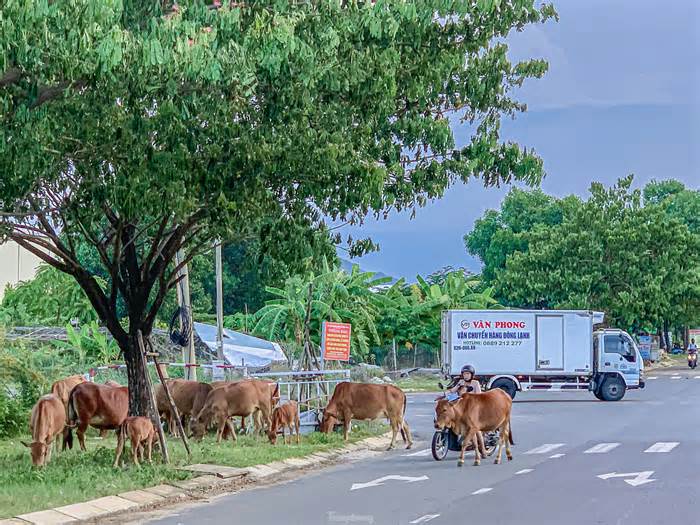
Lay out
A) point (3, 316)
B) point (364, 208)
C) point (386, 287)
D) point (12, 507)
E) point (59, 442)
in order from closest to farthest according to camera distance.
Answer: point (12, 507) → point (364, 208) → point (59, 442) → point (3, 316) → point (386, 287)

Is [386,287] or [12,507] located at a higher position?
[386,287]

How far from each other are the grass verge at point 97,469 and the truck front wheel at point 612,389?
1821 centimetres

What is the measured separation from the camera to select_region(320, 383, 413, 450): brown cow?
2231cm

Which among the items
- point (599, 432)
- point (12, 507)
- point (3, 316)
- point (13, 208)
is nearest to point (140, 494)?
point (12, 507)

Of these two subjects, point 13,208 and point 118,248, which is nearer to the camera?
point 13,208

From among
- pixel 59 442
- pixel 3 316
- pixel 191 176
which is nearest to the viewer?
pixel 191 176

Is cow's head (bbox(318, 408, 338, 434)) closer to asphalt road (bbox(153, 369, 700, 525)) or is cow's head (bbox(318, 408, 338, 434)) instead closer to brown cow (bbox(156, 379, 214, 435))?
asphalt road (bbox(153, 369, 700, 525))

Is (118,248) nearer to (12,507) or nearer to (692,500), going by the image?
(12,507)

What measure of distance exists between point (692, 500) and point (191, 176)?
24.3 ft

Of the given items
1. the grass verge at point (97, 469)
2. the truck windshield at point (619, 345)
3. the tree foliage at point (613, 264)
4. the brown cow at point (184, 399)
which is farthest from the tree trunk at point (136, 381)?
the tree foliage at point (613, 264)

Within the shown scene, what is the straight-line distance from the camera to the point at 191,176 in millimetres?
14438

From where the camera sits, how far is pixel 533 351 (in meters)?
38.0

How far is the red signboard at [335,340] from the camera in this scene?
25.5 meters

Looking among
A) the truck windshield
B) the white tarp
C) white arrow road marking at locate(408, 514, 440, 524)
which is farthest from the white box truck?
white arrow road marking at locate(408, 514, 440, 524)
